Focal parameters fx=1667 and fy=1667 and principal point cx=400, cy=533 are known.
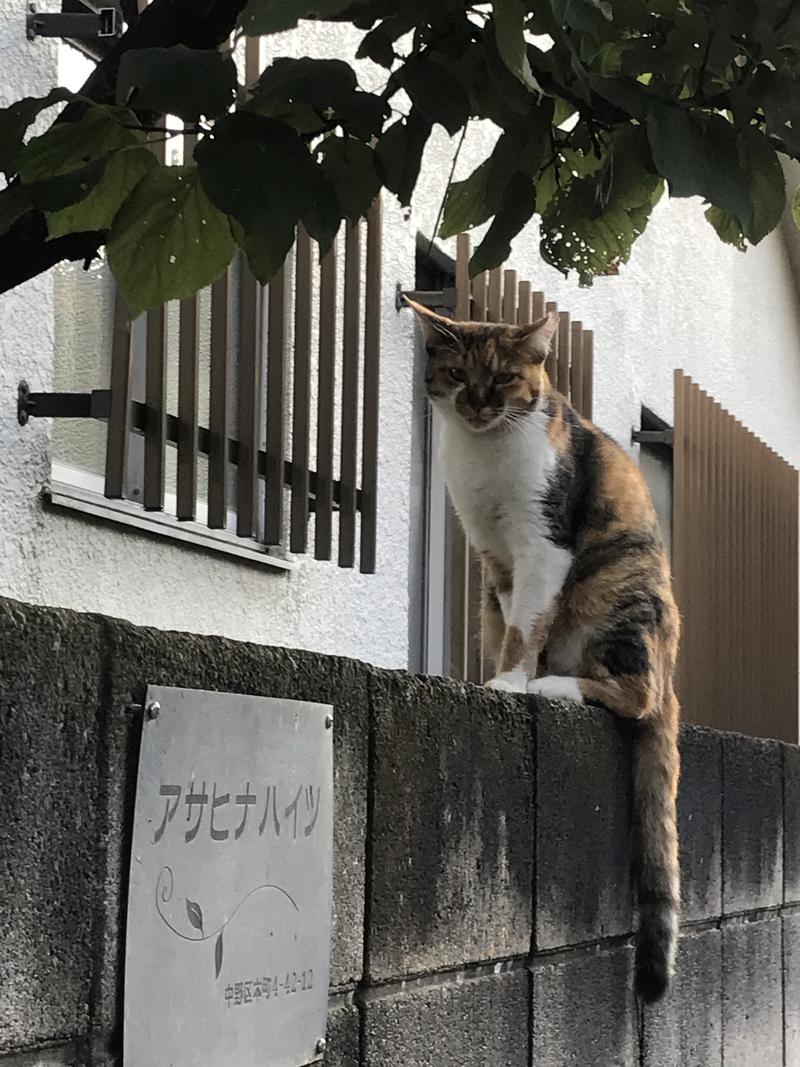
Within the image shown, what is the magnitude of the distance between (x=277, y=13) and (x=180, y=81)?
0.12 meters

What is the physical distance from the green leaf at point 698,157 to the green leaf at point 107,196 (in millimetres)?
419

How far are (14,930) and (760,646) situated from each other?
8379mm

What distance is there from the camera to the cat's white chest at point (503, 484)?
4.11 metres

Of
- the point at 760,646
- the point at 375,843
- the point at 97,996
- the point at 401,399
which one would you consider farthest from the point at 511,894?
the point at 760,646

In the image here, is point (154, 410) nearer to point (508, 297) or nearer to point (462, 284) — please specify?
point (462, 284)

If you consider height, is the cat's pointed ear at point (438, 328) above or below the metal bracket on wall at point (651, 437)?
below

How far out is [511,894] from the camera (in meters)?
3.07

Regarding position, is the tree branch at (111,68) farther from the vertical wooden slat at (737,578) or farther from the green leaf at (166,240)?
the vertical wooden slat at (737,578)

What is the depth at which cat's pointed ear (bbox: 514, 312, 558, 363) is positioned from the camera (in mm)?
4352

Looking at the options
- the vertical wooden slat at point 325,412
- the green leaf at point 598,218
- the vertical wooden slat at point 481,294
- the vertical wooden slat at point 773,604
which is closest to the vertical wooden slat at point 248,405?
the vertical wooden slat at point 325,412

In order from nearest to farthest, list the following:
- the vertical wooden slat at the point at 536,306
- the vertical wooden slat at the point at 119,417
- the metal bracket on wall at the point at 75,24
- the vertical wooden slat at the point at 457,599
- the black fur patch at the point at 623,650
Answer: the metal bracket on wall at the point at 75,24, the vertical wooden slat at the point at 119,417, the black fur patch at the point at 623,650, the vertical wooden slat at the point at 457,599, the vertical wooden slat at the point at 536,306

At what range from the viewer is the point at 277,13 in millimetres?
1146

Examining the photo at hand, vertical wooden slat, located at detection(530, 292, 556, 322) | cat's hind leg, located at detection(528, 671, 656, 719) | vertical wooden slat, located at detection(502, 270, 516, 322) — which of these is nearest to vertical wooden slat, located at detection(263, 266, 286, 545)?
cat's hind leg, located at detection(528, 671, 656, 719)

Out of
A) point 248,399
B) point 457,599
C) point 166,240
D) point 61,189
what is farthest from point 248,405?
point 61,189
